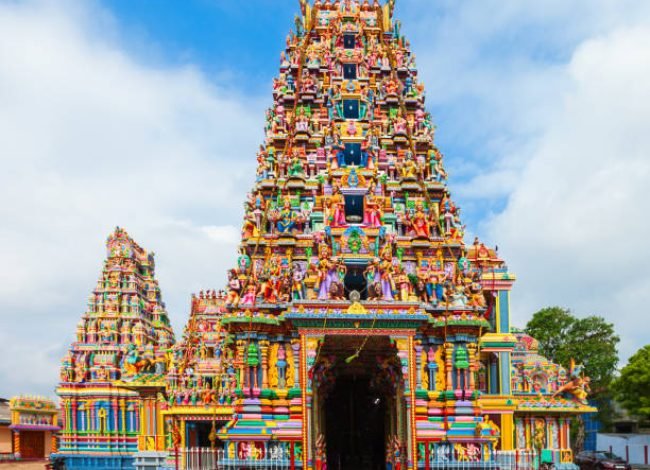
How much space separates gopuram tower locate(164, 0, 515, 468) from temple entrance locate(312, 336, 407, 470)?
0.24 ft

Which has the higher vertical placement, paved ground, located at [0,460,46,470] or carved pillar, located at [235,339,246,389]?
carved pillar, located at [235,339,246,389]

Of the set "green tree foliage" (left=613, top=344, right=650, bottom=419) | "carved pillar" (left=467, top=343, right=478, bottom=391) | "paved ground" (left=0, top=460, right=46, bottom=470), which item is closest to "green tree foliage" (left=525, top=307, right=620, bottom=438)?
"green tree foliage" (left=613, top=344, right=650, bottom=419)

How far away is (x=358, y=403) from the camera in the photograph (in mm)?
31359

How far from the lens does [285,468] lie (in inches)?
949

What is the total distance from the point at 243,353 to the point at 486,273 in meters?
11.2

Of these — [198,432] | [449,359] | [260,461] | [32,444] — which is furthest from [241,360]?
[32,444]

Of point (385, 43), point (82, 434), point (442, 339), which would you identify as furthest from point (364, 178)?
point (82, 434)

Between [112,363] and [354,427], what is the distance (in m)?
23.0

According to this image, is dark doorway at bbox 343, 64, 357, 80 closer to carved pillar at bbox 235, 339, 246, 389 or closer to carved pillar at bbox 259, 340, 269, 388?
carved pillar at bbox 259, 340, 269, 388

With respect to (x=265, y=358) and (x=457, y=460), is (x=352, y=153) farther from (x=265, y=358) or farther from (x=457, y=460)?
(x=457, y=460)

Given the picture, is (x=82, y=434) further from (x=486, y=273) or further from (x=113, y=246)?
(x=486, y=273)

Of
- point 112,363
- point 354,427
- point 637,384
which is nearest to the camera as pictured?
point 354,427

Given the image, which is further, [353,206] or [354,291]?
[353,206]

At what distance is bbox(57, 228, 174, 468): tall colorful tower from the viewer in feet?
153
